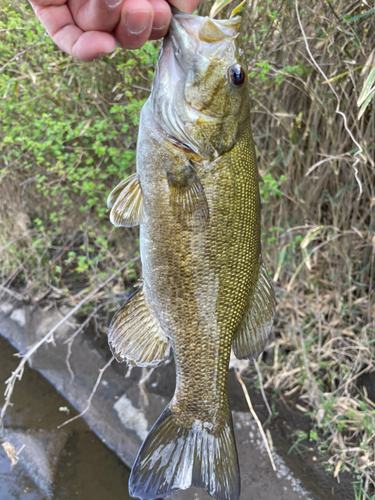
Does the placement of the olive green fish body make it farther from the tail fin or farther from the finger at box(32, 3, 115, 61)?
the finger at box(32, 3, 115, 61)

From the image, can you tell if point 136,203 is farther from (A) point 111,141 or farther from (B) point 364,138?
(A) point 111,141

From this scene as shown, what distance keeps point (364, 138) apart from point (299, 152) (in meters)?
0.38

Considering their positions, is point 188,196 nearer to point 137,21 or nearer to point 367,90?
point 137,21

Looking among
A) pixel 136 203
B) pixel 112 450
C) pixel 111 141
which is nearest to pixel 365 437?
pixel 112 450

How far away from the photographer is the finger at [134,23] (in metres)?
0.97

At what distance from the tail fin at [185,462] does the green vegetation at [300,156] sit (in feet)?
3.95

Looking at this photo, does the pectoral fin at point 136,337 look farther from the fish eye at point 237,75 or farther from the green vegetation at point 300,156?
the green vegetation at point 300,156

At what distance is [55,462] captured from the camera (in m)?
2.57

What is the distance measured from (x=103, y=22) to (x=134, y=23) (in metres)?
0.13

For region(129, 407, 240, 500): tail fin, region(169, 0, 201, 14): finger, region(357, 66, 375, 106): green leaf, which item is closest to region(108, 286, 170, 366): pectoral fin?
region(129, 407, 240, 500): tail fin

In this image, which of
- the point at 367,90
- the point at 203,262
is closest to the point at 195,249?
the point at 203,262

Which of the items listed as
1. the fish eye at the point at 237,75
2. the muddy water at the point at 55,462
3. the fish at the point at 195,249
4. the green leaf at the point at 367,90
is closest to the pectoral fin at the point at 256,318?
the fish at the point at 195,249

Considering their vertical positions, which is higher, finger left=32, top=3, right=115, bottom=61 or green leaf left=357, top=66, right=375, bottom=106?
finger left=32, top=3, right=115, bottom=61

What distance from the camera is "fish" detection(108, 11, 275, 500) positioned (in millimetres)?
1097
